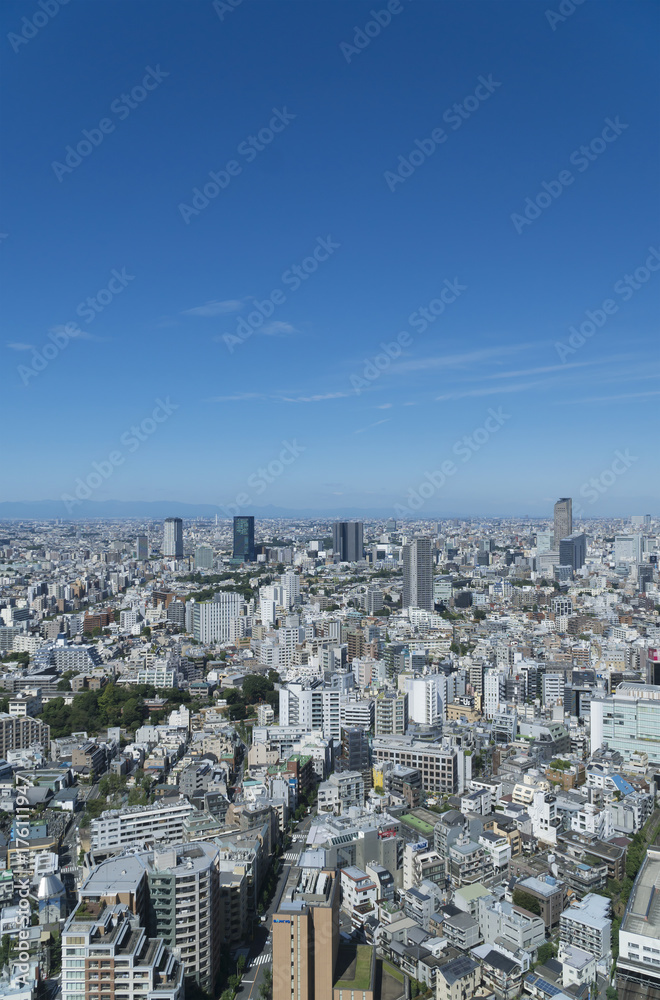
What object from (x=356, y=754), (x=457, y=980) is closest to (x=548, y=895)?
(x=457, y=980)

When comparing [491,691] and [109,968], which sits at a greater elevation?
[109,968]

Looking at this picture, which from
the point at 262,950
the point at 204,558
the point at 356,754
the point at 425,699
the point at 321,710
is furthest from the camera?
the point at 204,558

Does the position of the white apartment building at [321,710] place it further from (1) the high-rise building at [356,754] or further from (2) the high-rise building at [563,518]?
(2) the high-rise building at [563,518]

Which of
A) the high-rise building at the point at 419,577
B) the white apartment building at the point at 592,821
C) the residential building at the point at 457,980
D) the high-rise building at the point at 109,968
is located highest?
the high-rise building at the point at 419,577

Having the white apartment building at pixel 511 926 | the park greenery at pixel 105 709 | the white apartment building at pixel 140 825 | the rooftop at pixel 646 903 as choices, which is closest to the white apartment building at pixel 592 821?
the rooftop at pixel 646 903

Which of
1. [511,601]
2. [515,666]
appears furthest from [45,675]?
[511,601]

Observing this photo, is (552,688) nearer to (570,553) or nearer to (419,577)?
(419,577)
